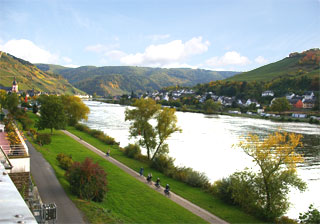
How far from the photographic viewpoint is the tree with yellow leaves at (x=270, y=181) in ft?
55.3

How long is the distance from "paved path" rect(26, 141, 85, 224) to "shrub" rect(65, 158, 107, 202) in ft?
2.73

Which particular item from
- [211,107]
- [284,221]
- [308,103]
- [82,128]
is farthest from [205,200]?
[308,103]

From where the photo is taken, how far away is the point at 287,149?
17359 mm

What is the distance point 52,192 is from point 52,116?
97.3 feet

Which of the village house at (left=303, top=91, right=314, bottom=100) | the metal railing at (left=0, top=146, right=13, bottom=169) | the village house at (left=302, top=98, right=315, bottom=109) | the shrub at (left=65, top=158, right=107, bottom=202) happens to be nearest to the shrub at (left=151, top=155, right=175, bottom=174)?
the shrub at (left=65, top=158, right=107, bottom=202)

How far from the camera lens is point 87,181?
16297 millimetres

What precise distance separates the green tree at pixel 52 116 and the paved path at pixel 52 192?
20.5m

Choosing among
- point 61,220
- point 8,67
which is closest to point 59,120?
point 61,220

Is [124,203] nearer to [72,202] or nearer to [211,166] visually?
[72,202]

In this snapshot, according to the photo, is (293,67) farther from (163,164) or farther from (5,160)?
(5,160)

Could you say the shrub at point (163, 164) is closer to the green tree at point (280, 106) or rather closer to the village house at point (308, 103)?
the green tree at point (280, 106)

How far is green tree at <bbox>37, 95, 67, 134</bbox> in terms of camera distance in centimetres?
4278

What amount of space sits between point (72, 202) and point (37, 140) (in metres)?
21.2

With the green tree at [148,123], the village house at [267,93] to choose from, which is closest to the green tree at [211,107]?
the village house at [267,93]
